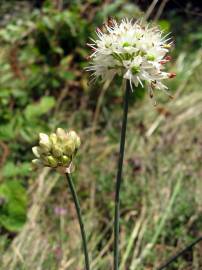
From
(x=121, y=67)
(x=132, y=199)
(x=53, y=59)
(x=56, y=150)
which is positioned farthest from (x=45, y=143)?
(x=53, y=59)

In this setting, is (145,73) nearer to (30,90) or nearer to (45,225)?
(45,225)

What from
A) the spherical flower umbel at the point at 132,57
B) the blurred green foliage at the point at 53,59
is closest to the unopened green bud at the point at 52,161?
the spherical flower umbel at the point at 132,57

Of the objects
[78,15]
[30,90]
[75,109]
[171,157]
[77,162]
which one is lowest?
[171,157]

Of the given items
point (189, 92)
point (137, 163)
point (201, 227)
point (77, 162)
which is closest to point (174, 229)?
point (201, 227)

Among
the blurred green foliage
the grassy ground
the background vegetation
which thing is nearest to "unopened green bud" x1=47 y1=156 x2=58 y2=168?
the background vegetation

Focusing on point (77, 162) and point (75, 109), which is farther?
point (75, 109)

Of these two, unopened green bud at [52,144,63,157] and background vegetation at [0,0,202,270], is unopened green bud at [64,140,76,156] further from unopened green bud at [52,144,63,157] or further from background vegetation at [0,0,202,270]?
background vegetation at [0,0,202,270]

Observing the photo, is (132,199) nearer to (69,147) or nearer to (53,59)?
(53,59)
